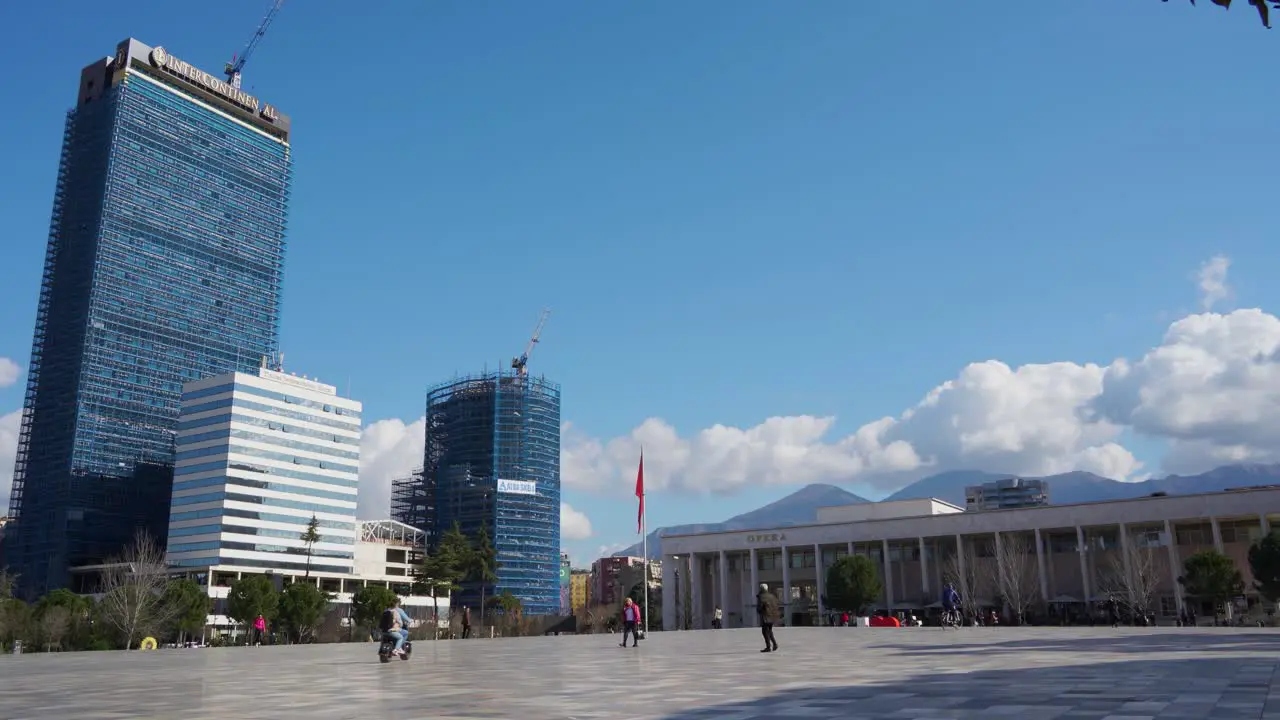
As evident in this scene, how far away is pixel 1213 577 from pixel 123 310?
17181 cm

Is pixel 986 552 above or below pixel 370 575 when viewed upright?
below

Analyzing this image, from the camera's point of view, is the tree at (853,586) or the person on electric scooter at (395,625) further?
the tree at (853,586)

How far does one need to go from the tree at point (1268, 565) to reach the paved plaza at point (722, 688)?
44.9 meters

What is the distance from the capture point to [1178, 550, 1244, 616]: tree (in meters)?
67.2

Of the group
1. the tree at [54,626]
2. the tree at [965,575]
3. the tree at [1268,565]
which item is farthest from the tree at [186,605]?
the tree at [1268,565]

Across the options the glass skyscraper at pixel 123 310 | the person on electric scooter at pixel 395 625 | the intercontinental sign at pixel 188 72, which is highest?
the intercontinental sign at pixel 188 72

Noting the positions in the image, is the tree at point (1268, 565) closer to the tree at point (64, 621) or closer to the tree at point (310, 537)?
the tree at point (64, 621)

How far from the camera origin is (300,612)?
86250 mm

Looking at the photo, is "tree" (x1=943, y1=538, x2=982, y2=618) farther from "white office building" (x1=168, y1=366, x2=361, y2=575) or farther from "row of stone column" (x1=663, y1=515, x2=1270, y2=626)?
"white office building" (x1=168, y1=366, x2=361, y2=575)

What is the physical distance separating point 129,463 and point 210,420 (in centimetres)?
2471

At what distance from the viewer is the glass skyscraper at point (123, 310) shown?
6599 inches

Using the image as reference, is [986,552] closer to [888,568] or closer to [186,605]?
[888,568]

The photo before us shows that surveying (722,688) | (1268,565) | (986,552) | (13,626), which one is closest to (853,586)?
(986,552)

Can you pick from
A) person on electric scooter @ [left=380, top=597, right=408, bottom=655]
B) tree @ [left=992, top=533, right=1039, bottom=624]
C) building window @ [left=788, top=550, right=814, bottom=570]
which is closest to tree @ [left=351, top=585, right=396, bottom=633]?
building window @ [left=788, top=550, right=814, bottom=570]
